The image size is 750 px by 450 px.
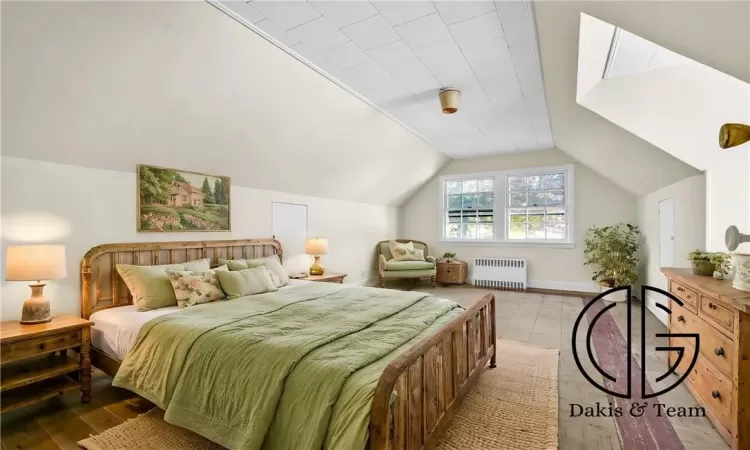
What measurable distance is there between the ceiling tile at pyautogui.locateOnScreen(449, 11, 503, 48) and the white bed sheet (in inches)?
122

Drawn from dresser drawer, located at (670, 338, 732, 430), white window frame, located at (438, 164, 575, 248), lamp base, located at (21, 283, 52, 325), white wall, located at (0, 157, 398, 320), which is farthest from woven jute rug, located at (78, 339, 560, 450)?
white window frame, located at (438, 164, 575, 248)

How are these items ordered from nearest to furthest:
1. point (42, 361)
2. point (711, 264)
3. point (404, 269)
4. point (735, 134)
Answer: point (735, 134)
point (711, 264)
point (42, 361)
point (404, 269)

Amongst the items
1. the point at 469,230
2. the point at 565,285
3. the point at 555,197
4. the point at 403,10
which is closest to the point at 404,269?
the point at 469,230

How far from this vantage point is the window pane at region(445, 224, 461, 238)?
737 centimetres

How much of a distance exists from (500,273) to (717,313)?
4.67 metres

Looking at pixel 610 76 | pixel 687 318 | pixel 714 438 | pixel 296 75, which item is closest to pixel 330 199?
pixel 296 75

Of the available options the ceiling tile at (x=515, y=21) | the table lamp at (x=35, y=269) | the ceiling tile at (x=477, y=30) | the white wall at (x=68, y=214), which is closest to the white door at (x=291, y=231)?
the white wall at (x=68, y=214)

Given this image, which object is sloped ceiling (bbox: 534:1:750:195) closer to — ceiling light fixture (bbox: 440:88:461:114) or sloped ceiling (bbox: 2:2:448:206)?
ceiling light fixture (bbox: 440:88:461:114)

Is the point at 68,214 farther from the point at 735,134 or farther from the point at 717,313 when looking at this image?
the point at 717,313

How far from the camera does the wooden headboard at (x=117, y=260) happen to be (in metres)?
2.84

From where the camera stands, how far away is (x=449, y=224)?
7.44 m

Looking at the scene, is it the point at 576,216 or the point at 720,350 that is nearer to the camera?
the point at 720,350

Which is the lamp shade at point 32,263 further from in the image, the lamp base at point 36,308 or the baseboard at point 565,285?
the baseboard at point 565,285

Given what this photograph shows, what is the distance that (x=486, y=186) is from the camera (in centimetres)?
710
